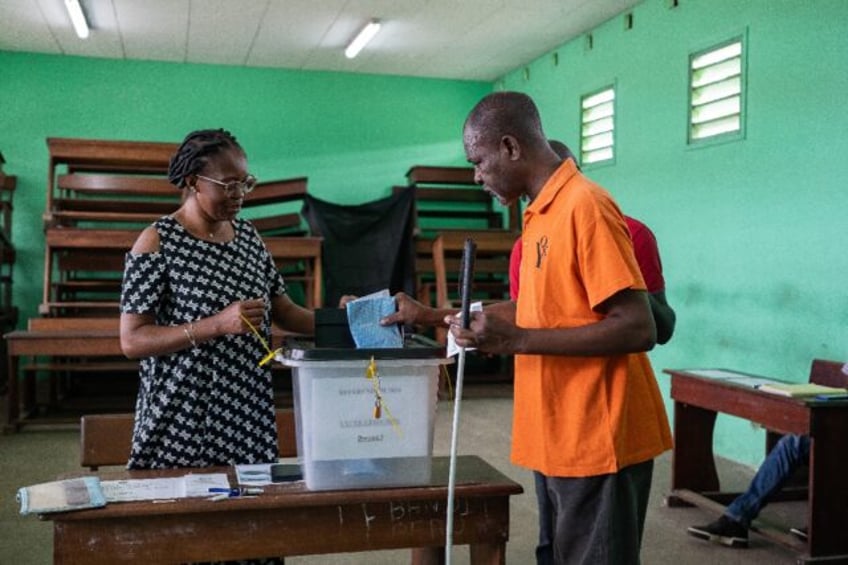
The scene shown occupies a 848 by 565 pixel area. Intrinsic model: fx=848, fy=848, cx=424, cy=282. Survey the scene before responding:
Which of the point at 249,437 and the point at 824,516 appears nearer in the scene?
the point at 249,437

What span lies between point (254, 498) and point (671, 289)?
4.95 meters

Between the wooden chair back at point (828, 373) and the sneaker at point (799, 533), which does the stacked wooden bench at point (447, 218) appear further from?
the sneaker at point (799, 533)

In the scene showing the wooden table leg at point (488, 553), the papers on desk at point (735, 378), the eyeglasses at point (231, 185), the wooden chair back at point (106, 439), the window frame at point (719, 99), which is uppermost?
the window frame at point (719, 99)

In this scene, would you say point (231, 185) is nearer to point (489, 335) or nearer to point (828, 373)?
point (489, 335)

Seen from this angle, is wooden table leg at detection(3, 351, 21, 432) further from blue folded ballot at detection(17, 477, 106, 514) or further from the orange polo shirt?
the orange polo shirt

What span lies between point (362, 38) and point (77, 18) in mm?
2406

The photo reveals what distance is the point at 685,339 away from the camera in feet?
19.6

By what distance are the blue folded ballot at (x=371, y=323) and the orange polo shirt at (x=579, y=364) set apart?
0.95 ft

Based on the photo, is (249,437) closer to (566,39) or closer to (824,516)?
(824,516)

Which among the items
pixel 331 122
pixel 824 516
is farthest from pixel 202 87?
pixel 824 516

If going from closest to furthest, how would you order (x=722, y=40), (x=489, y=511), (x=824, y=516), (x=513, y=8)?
1. (x=489, y=511)
2. (x=824, y=516)
3. (x=722, y=40)
4. (x=513, y=8)

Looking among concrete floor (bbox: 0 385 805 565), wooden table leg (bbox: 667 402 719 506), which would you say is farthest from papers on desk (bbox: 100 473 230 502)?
wooden table leg (bbox: 667 402 719 506)

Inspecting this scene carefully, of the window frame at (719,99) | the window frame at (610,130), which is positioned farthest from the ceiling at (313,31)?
the window frame at (719,99)

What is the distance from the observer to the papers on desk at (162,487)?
171cm
